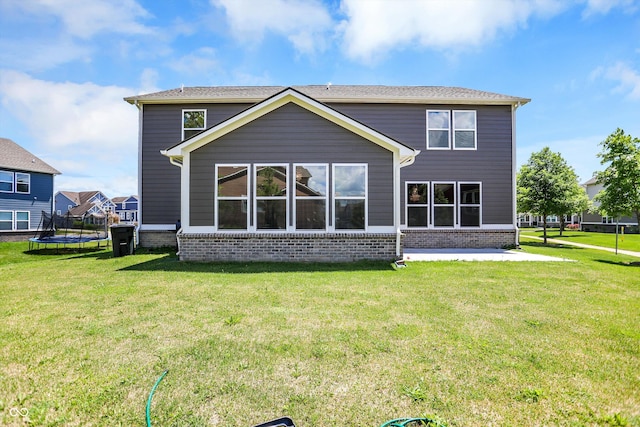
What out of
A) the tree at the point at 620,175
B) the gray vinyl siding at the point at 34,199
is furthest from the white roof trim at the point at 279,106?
the gray vinyl siding at the point at 34,199

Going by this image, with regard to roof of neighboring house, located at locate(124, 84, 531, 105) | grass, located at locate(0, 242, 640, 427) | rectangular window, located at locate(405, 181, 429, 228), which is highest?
roof of neighboring house, located at locate(124, 84, 531, 105)

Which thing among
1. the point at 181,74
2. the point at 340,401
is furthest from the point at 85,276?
the point at 181,74

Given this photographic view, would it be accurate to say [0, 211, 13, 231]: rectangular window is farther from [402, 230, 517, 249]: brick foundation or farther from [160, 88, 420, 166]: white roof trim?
[402, 230, 517, 249]: brick foundation

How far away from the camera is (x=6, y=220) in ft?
68.1

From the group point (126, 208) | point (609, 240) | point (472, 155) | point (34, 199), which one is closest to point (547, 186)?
point (472, 155)

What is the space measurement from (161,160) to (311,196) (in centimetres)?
786

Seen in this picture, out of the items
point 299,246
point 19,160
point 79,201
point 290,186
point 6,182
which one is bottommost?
point 299,246

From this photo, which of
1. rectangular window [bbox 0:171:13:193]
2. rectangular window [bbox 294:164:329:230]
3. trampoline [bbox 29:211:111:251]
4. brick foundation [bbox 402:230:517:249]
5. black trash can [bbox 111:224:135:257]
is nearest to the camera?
rectangular window [bbox 294:164:329:230]

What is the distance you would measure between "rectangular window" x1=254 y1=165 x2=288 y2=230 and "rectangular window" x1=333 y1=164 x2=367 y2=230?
1571mm

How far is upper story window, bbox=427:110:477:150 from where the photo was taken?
526 inches

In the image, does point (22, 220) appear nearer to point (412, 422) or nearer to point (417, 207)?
point (417, 207)

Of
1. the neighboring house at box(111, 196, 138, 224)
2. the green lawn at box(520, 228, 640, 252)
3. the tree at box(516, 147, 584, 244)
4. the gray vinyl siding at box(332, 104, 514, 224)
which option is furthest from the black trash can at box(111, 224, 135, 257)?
the neighboring house at box(111, 196, 138, 224)

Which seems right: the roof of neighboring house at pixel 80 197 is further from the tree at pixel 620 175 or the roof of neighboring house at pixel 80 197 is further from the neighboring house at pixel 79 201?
the tree at pixel 620 175

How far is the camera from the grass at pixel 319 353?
2387 millimetres
